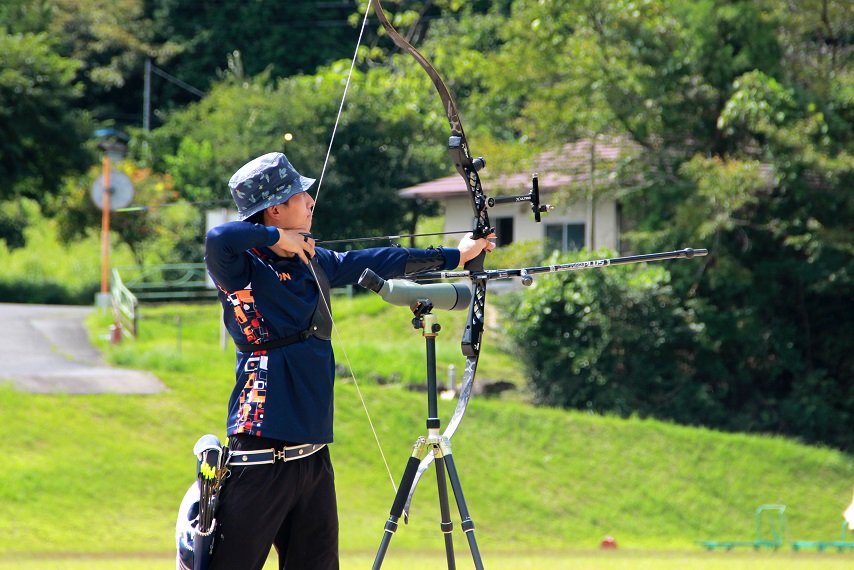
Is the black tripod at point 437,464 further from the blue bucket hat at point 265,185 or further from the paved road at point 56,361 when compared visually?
the paved road at point 56,361

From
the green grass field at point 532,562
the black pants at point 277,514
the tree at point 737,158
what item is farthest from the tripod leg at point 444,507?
the tree at point 737,158

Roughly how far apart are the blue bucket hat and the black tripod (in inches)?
21.1

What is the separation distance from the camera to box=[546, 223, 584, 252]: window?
18453 mm

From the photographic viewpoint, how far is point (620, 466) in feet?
42.8

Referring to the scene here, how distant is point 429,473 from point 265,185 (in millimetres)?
9002

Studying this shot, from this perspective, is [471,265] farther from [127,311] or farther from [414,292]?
[127,311]

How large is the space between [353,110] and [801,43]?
31.7ft

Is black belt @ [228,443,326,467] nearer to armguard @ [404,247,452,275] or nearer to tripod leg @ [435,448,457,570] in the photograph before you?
tripod leg @ [435,448,457,570]

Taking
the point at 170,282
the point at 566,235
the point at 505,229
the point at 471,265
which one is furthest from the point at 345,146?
the point at 471,265

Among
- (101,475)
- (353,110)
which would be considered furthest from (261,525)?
(353,110)

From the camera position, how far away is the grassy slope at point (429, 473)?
978 centimetres

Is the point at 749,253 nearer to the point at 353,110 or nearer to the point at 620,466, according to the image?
the point at 620,466

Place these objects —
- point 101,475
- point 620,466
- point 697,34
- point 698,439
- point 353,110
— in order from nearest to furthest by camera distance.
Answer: point 101,475 < point 620,466 < point 698,439 < point 697,34 < point 353,110

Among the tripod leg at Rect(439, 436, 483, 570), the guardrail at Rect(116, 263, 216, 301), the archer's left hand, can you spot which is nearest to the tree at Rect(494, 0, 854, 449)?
the guardrail at Rect(116, 263, 216, 301)
